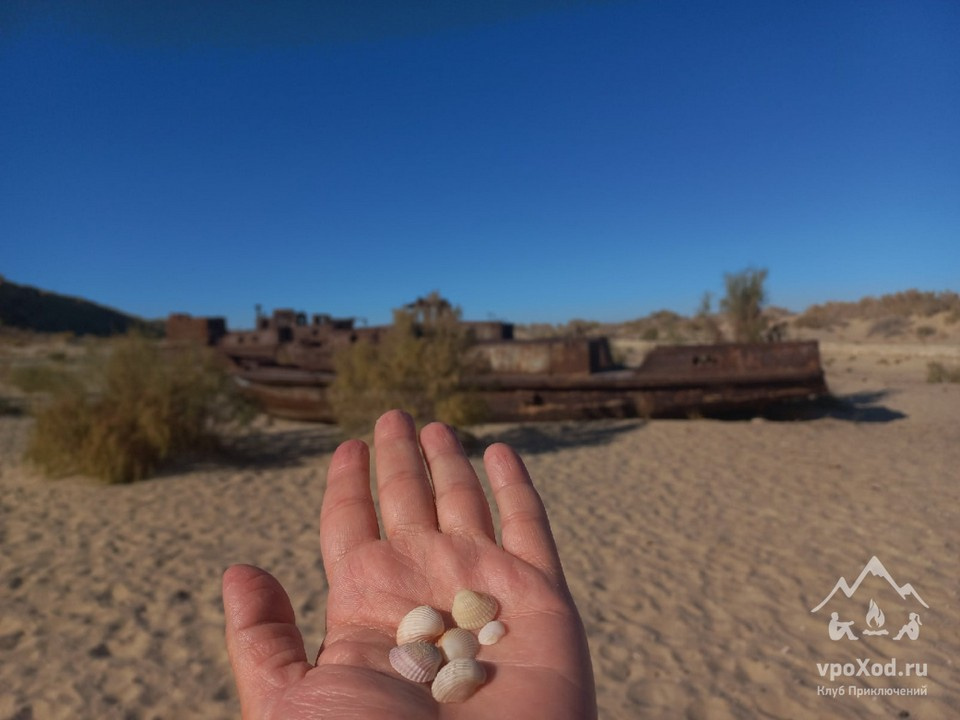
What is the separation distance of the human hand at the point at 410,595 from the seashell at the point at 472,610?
0.19 ft

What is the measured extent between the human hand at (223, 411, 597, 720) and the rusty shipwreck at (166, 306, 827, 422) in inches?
267

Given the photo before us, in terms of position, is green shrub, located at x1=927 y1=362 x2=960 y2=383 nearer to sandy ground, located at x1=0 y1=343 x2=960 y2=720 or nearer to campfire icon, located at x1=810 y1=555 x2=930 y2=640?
sandy ground, located at x1=0 y1=343 x2=960 y2=720

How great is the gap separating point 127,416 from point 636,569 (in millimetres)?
6365

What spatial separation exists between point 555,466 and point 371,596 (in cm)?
585

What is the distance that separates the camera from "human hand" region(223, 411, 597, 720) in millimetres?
1513

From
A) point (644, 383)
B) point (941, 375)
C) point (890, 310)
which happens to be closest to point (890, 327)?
point (890, 310)

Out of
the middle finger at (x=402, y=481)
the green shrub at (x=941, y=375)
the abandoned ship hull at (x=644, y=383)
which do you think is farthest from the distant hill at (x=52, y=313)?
the middle finger at (x=402, y=481)

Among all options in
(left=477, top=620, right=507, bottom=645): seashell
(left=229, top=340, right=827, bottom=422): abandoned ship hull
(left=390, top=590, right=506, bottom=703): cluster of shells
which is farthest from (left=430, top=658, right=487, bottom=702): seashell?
(left=229, top=340, right=827, bottom=422): abandoned ship hull

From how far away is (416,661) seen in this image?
5.29ft

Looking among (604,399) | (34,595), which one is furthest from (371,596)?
(604,399)

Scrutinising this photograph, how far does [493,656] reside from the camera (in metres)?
1.70

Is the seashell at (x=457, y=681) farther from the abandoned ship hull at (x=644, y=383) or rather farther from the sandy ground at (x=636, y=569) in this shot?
the abandoned ship hull at (x=644, y=383)

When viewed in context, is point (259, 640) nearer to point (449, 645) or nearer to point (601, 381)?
point (449, 645)

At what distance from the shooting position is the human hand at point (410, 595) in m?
1.51
